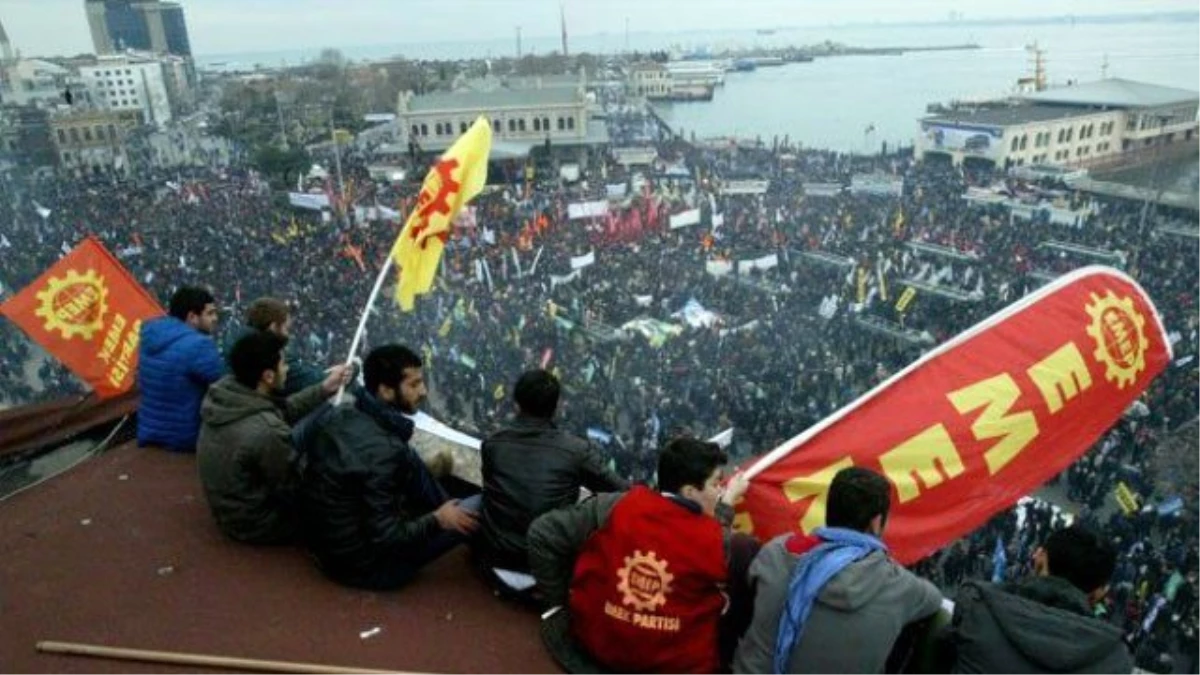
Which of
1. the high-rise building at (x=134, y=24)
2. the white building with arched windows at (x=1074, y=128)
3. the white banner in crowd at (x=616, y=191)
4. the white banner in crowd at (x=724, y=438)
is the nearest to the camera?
the white banner in crowd at (x=724, y=438)

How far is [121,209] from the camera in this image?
2209 centimetres

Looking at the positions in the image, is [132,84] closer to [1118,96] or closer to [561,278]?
[561,278]

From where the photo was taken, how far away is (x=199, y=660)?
2.31m

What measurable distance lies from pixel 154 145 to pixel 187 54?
55.4 metres

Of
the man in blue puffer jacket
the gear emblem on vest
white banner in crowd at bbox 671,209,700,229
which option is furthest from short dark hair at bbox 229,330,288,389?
white banner in crowd at bbox 671,209,700,229

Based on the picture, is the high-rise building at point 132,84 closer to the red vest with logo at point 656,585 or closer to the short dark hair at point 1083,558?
the red vest with logo at point 656,585

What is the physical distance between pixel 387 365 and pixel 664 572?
1.09 meters

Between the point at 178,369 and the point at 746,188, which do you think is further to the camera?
the point at 746,188

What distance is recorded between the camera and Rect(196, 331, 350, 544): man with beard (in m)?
2.76

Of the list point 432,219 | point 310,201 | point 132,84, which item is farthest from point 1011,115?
point 132,84

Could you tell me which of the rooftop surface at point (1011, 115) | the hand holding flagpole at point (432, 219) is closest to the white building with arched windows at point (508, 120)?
the rooftop surface at point (1011, 115)

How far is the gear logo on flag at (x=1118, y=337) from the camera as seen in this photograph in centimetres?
281

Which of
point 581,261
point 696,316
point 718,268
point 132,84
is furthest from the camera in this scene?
point 132,84

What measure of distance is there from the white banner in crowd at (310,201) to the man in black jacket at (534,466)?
20860mm
